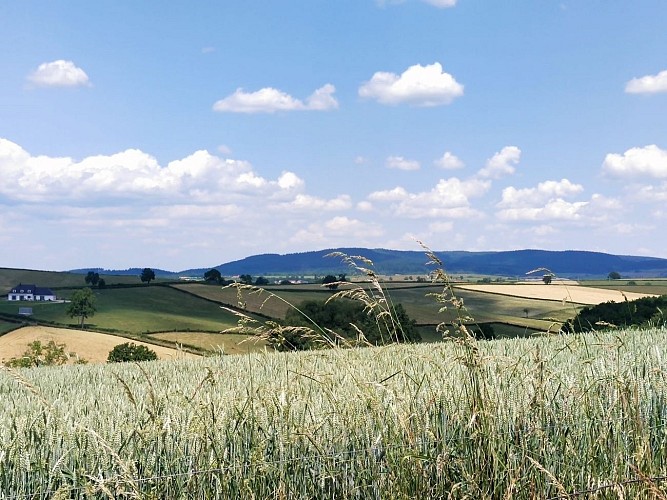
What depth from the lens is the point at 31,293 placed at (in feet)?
243

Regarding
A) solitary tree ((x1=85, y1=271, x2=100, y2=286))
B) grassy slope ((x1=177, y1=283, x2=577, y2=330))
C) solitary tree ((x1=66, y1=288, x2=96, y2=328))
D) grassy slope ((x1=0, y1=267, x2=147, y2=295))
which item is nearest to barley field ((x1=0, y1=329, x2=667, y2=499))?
grassy slope ((x1=177, y1=283, x2=577, y2=330))

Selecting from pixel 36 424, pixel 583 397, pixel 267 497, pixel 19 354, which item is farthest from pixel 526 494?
pixel 19 354

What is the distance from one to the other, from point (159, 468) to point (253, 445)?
620mm

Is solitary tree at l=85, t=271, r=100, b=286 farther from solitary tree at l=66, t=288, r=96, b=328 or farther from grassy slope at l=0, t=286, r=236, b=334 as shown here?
solitary tree at l=66, t=288, r=96, b=328

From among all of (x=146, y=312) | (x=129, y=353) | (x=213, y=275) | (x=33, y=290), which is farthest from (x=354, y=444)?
(x=213, y=275)

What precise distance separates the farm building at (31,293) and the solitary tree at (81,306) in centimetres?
1375

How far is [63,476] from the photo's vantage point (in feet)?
12.9

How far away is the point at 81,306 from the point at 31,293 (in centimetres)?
1653

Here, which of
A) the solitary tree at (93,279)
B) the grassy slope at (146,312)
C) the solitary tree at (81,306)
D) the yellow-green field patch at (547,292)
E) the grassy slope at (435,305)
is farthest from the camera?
the solitary tree at (93,279)

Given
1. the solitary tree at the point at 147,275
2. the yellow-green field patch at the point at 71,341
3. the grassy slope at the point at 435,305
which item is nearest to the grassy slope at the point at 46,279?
the solitary tree at the point at 147,275

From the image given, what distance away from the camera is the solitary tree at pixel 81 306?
6050 centimetres

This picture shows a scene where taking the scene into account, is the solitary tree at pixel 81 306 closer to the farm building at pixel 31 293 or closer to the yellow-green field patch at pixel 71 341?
the yellow-green field patch at pixel 71 341

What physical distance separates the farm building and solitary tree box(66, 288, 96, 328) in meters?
13.7

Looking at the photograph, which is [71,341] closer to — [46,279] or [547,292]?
[46,279]
